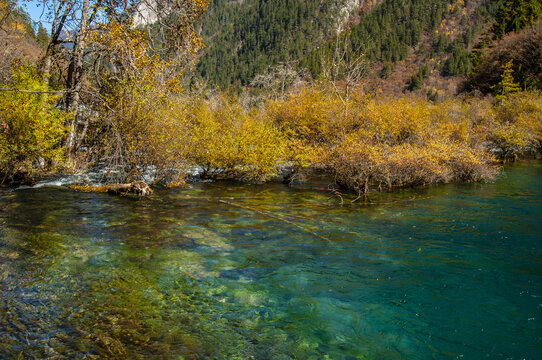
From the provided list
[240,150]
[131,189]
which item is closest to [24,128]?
[131,189]

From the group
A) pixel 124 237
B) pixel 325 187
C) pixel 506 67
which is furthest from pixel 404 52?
pixel 124 237

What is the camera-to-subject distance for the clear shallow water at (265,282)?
413cm

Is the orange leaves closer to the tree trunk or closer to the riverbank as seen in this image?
the riverbank

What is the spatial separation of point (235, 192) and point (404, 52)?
119644 mm

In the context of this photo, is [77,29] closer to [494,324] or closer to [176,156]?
[176,156]

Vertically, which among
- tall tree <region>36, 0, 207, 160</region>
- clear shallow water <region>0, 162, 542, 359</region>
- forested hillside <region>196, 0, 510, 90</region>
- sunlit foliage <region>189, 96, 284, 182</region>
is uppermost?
forested hillside <region>196, 0, 510, 90</region>

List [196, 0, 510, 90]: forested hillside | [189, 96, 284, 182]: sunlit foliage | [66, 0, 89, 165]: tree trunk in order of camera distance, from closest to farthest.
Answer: [66, 0, 89, 165]: tree trunk → [189, 96, 284, 182]: sunlit foliage → [196, 0, 510, 90]: forested hillside

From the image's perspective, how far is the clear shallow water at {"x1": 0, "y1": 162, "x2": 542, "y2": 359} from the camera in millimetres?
4129

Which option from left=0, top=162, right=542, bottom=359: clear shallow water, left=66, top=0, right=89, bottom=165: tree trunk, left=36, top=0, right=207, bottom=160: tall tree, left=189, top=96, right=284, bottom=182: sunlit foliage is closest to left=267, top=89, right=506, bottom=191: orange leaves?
left=189, top=96, right=284, bottom=182: sunlit foliage

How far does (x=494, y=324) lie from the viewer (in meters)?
4.62

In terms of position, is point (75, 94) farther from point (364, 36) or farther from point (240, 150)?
point (364, 36)

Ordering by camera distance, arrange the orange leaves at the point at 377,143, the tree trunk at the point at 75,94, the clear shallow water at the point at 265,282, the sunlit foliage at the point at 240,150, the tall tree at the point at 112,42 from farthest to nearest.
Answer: the sunlit foliage at the point at 240,150 → the tree trunk at the point at 75,94 → the orange leaves at the point at 377,143 → the tall tree at the point at 112,42 → the clear shallow water at the point at 265,282

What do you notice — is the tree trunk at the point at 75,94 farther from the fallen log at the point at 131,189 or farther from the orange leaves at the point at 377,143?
the orange leaves at the point at 377,143

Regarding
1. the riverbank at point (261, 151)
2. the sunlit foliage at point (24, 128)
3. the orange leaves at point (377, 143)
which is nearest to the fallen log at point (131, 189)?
the riverbank at point (261, 151)
